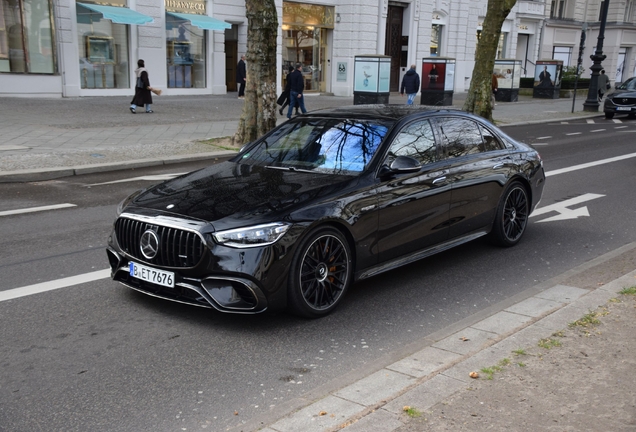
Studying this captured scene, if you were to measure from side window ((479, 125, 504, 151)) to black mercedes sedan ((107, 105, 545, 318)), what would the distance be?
2cm

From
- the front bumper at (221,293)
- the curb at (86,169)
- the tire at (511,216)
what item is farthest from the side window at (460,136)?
the curb at (86,169)

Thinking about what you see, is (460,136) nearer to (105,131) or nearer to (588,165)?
(588,165)

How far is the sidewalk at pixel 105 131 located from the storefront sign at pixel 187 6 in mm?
3597

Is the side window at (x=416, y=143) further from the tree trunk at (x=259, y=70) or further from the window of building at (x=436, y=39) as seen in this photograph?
the window of building at (x=436, y=39)

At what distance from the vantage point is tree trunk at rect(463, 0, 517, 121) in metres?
22.0

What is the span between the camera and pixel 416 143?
630cm

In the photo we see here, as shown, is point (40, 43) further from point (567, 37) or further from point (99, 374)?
point (567, 37)

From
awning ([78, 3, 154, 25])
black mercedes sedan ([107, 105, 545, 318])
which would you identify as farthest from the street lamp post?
black mercedes sedan ([107, 105, 545, 318])

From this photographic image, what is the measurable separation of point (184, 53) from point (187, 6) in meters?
1.91

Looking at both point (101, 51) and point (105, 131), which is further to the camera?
point (101, 51)

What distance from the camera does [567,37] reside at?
5206cm

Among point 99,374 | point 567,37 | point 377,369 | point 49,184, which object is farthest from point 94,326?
point 567,37

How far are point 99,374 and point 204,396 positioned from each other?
0.77m

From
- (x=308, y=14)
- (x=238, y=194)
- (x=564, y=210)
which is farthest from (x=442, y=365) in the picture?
Result: (x=308, y=14)
